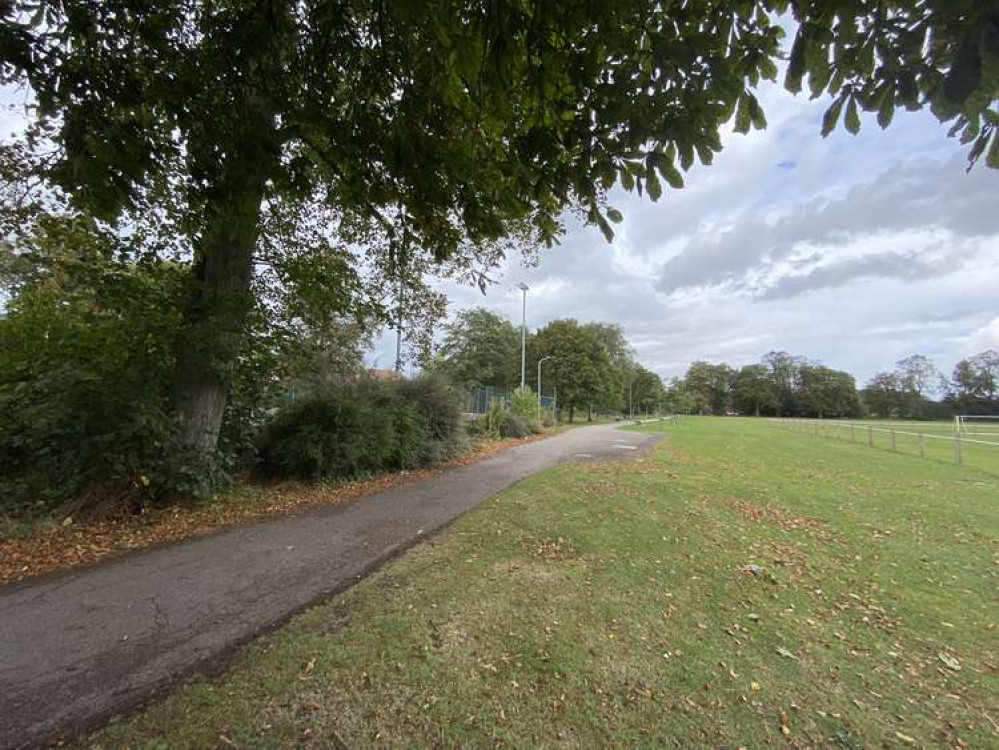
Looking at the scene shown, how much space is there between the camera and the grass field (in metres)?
2.14

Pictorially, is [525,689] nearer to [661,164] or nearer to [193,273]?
[661,164]

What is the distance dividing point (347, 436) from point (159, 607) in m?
4.92

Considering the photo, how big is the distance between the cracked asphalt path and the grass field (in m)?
0.29

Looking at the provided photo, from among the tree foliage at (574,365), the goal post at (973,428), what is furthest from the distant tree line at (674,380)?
the goal post at (973,428)

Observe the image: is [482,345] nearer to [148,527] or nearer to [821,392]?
[148,527]

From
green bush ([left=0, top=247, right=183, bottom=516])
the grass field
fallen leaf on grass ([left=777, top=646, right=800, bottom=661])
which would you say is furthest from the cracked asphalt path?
fallen leaf on grass ([left=777, top=646, right=800, bottom=661])

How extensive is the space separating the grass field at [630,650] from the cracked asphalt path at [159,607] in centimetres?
29

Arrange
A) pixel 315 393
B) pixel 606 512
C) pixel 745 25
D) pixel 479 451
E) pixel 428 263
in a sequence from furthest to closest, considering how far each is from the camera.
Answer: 1. pixel 479 451
2. pixel 428 263
3. pixel 315 393
4. pixel 606 512
5. pixel 745 25

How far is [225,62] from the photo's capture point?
110 inches

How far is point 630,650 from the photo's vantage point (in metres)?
2.79

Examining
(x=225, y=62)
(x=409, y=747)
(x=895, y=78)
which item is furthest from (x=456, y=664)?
(x=225, y=62)

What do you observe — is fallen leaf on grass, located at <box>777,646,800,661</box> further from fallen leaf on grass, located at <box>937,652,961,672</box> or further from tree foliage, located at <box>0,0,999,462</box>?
tree foliage, located at <box>0,0,999,462</box>

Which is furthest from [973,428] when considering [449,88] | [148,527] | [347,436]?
→ [148,527]

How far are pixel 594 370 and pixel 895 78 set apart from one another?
1466 inches
